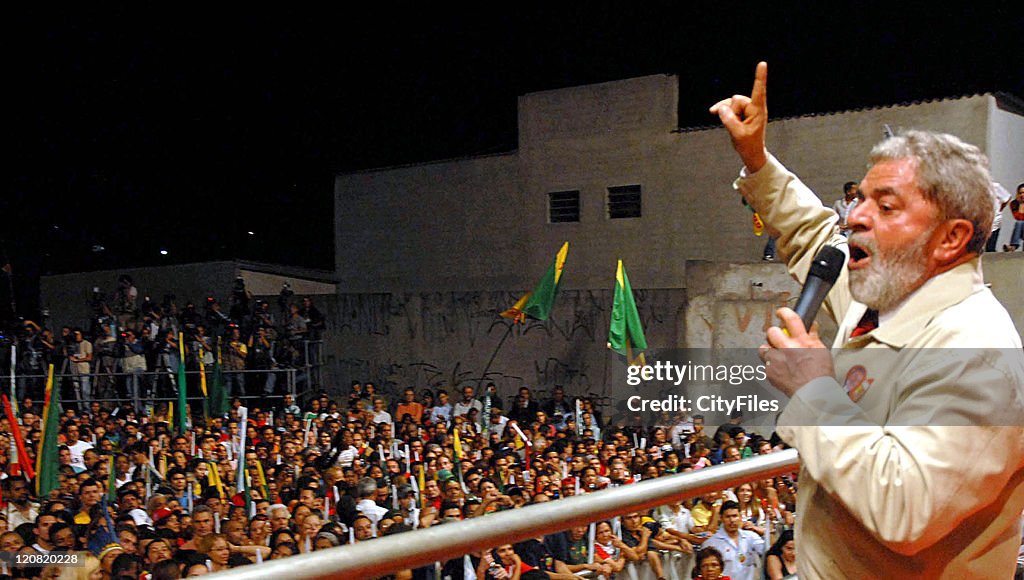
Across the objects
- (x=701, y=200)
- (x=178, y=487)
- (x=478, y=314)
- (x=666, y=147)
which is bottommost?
(x=178, y=487)

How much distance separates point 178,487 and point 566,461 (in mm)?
3645

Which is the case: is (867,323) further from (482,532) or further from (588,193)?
(588,193)

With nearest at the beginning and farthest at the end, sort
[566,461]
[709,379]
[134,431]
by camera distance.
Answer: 1. [566,461]
2. [134,431]
3. [709,379]

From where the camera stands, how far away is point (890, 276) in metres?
1.45

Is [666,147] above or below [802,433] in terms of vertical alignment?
above

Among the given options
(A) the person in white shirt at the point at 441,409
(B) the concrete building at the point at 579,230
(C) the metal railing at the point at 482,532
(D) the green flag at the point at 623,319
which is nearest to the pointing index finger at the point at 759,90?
(C) the metal railing at the point at 482,532

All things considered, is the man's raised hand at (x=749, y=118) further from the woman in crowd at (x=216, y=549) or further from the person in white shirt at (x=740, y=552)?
the woman in crowd at (x=216, y=549)

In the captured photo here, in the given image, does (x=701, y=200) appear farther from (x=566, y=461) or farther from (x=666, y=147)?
(x=566, y=461)

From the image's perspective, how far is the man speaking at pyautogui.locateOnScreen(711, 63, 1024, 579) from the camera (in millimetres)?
1198

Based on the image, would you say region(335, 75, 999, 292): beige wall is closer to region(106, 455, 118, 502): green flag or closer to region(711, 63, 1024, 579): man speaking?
region(106, 455, 118, 502): green flag

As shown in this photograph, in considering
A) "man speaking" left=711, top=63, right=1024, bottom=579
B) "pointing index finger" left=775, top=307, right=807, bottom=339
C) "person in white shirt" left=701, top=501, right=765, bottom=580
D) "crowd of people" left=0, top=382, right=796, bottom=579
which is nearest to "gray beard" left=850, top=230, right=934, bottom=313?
"man speaking" left=711, top=63, right=1024, bottom=579

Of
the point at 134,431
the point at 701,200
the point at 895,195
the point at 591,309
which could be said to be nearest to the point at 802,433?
the point at 895,195

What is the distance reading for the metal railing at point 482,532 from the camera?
1.19 m

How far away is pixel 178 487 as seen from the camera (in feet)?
27.0
